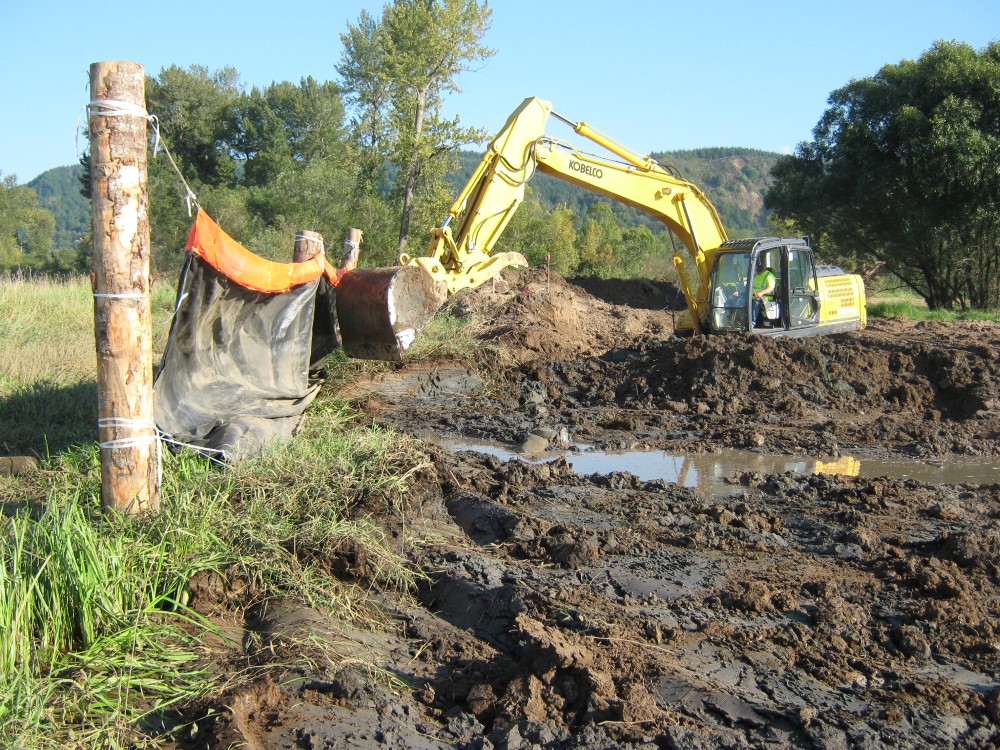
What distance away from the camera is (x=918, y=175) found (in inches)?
902

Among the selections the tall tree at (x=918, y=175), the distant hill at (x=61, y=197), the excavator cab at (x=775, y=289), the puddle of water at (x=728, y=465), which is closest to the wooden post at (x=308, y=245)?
the puddle of water at (x=728, y=465)

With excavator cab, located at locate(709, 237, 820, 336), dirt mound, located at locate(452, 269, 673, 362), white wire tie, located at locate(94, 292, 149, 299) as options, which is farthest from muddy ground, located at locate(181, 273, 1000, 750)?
dirt mound, located at locate(452, 269, 673, 362)

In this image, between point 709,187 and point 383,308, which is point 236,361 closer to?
point 383,308

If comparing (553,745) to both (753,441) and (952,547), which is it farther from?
(753,441)

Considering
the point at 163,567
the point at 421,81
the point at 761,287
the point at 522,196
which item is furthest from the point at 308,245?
the point at 421,81

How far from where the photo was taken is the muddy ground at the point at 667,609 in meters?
3.48

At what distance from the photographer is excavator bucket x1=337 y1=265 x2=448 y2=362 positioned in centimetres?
830

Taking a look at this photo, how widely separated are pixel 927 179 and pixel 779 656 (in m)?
22.0

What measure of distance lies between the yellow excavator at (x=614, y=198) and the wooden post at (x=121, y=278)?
3794 mm

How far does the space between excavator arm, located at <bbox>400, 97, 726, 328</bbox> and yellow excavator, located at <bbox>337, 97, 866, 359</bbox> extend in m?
0.01

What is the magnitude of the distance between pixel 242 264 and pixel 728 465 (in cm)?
496

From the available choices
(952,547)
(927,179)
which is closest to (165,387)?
(952,547)

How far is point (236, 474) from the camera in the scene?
5.42 meters

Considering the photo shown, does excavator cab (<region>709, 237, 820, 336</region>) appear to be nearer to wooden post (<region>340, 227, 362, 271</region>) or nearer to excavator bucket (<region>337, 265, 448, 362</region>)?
wooden post (<region>340, 227, 362, 271</region>)
